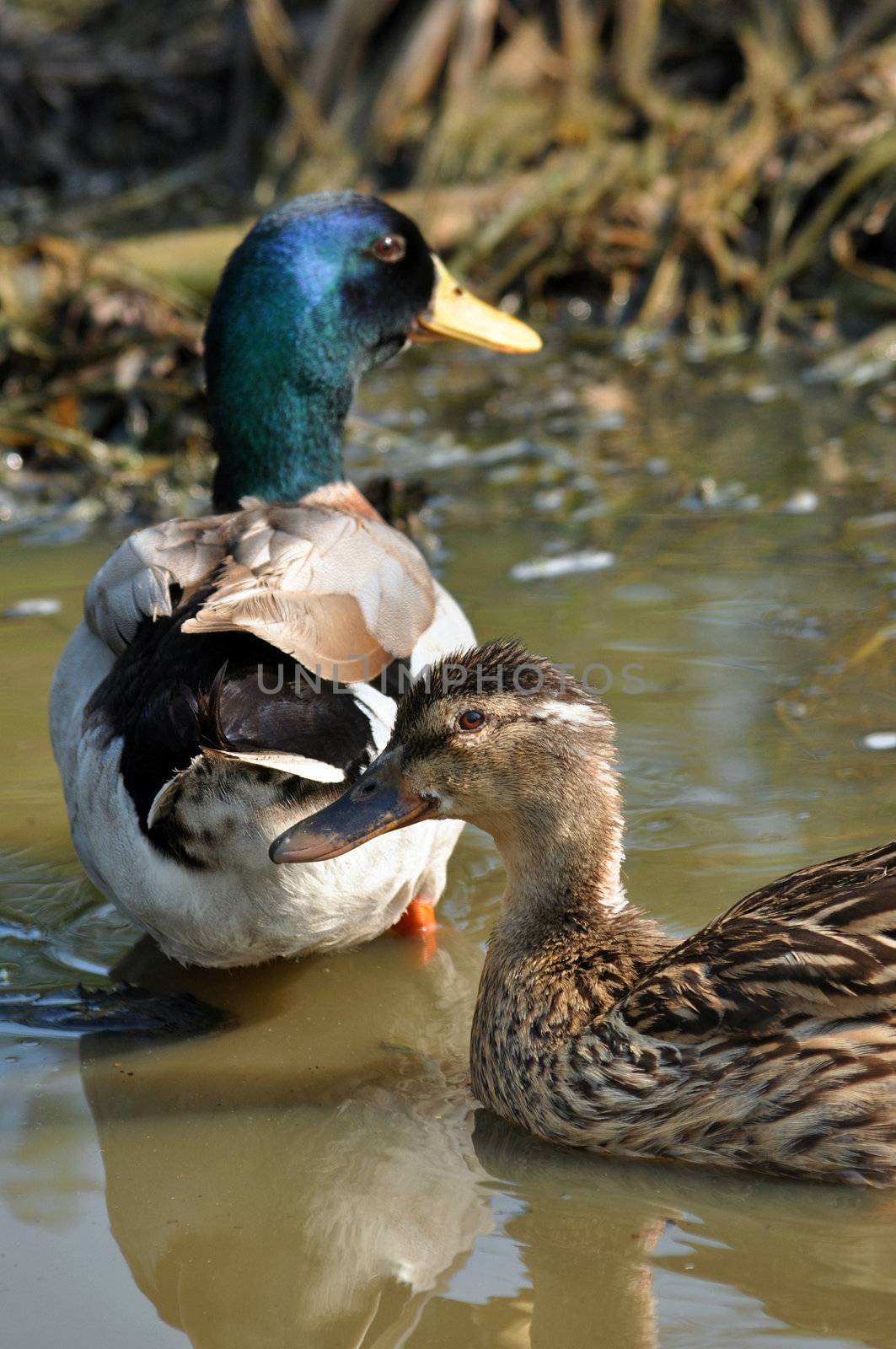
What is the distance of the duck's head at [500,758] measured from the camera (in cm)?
343

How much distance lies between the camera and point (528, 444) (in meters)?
7.40

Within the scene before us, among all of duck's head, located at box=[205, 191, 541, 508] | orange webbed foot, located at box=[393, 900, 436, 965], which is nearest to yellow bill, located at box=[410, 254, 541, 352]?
duck's head, located at box=[205, 191, 541, 508]

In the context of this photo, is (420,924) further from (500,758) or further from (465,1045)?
(500,758)

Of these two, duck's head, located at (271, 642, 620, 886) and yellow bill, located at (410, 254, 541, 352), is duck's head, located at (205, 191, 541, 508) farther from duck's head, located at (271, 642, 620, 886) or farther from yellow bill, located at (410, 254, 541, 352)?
duck's head, located at (271, 642, 620, 886)

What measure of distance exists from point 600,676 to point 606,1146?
210 centimetres

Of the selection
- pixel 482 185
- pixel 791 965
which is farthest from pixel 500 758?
pixel 482 185

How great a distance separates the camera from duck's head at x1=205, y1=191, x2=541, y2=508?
16.0ft

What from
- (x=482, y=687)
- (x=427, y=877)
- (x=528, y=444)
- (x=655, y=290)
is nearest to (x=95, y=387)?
(x=528, y=444)

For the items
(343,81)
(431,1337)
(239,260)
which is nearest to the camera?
(431,1337)

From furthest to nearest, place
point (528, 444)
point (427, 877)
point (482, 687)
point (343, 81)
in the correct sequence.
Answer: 1. point (343, 81)
2. point (528, 444)
3. point (427, 877)
4. point (482, 687)

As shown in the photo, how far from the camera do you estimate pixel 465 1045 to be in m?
3.68

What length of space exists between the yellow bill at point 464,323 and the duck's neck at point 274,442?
525mm

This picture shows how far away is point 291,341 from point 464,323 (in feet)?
2.34

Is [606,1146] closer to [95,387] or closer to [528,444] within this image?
[528,444]
